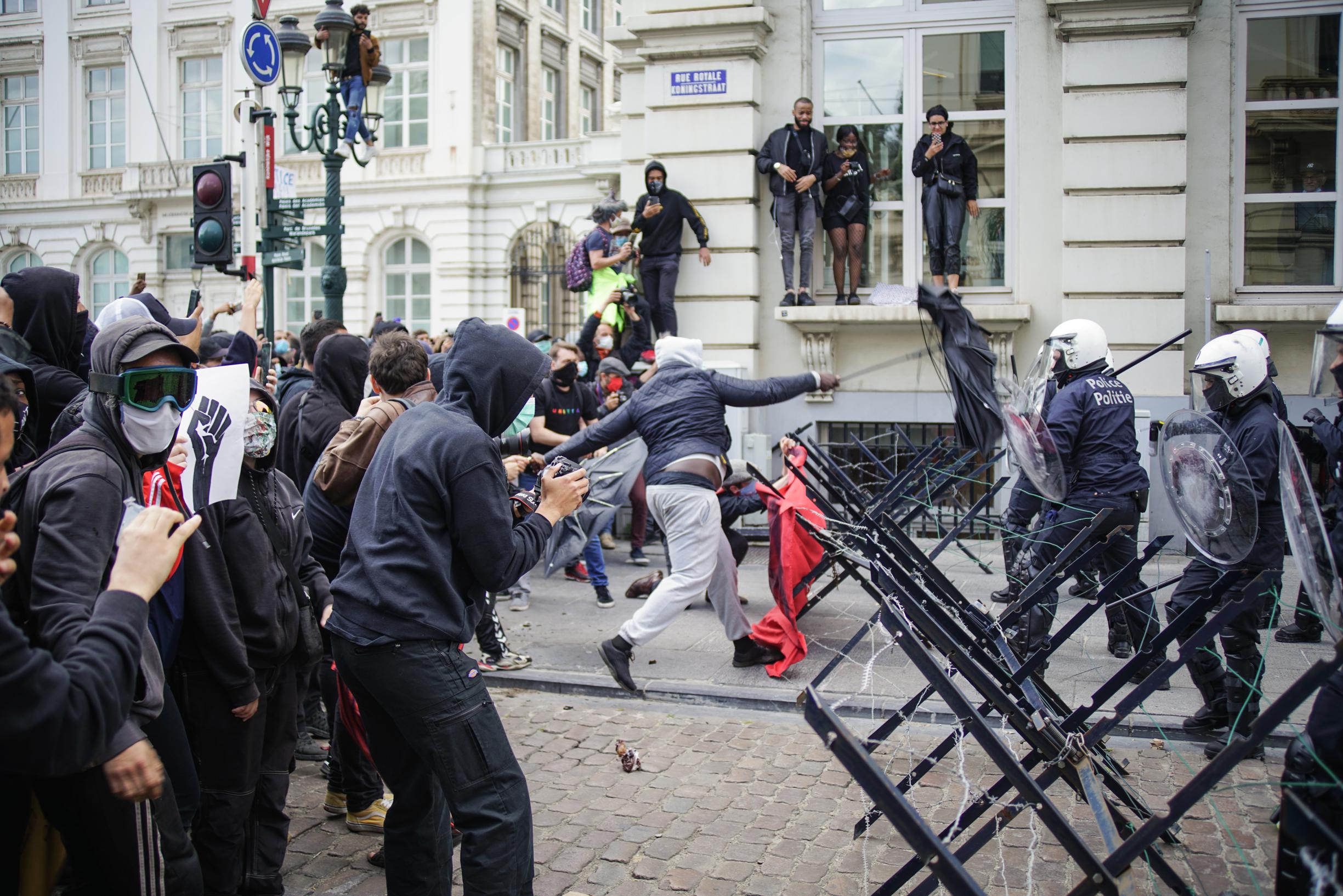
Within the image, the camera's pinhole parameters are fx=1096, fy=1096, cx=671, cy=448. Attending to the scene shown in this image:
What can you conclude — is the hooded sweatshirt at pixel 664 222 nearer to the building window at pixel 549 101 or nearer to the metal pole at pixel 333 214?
the metal pole at pixel 333 214

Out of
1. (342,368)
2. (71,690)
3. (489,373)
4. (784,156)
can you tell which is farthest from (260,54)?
(71,690)

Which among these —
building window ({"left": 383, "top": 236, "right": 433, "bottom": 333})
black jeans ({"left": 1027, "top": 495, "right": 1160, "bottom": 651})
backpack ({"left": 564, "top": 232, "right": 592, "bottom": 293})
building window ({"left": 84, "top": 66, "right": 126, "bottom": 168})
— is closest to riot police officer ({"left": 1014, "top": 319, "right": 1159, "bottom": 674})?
black jeans ({"left": 1027, "top": 495, "right": 1160, "bottom": 651})

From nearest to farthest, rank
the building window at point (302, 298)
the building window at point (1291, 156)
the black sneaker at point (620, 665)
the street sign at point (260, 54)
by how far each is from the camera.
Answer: the black sneaker at point (620, 665) < the street sign at point (260, 54) < the building window at point (1291, 156) < the building window at point (302, 298)

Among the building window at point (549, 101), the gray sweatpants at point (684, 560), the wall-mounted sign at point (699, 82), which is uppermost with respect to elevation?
the building window at point (549, 101)

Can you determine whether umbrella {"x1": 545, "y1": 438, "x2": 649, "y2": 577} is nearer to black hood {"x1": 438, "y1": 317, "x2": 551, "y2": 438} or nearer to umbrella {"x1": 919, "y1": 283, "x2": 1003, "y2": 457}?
umbrella {"x1": 919, "y1": 283, "x2": 1003, "y2": 457}

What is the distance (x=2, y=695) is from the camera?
6.84 ft

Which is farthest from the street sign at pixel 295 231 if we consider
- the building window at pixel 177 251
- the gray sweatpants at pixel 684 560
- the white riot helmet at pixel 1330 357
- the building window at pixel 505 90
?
the building window at pixel 505 90

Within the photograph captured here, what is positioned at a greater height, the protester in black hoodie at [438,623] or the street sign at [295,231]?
the street sign at [295,231]

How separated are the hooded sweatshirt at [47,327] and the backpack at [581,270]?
6.86 m

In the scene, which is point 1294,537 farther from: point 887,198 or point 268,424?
point 887,198

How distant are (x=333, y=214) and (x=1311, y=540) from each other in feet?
33.4

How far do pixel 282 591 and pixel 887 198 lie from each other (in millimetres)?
9494

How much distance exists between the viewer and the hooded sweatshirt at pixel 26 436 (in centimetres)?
329

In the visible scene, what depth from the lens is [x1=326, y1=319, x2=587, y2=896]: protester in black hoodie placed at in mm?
3342
